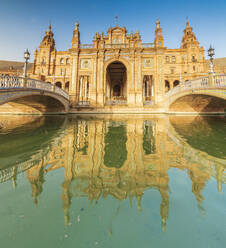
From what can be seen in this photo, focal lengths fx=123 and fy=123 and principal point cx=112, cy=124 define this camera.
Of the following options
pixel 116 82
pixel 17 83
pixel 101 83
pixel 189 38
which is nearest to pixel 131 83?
pixel 101 83

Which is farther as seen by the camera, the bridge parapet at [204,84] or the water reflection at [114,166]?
the bridge parapet at [204,84]

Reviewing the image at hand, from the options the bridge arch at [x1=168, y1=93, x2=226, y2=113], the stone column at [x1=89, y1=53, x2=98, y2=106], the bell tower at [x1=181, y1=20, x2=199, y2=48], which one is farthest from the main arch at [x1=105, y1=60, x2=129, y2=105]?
the bell tower at [x1=181, y1=20, x2=199, y2=48]

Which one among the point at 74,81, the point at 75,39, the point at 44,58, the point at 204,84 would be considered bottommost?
the point at 204,84

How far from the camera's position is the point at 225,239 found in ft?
3.66

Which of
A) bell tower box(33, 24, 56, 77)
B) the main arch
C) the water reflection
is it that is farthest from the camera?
bell tower box(33, 24, 56, 77)

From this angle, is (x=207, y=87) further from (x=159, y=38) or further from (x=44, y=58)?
(x=44, y=58)

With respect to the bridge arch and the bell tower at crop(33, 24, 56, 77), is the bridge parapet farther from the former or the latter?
the bell tower at crop(33, 24, 56, 77)

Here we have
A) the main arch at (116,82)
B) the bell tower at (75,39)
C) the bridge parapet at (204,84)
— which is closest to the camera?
the bridge parapet at (204,84)

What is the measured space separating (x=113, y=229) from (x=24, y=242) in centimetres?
76

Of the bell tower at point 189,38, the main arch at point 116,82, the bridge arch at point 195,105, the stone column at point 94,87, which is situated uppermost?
the bell tower at point 189,38

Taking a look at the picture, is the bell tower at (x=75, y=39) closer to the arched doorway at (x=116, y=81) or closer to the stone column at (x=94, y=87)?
the stone column at (x=94, y=87)

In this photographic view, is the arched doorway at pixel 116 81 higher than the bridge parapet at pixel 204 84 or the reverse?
higher

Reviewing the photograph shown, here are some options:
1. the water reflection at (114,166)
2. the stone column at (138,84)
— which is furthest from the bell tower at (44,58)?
the water reflection at (114,166)

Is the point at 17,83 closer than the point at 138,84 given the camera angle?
Yes
